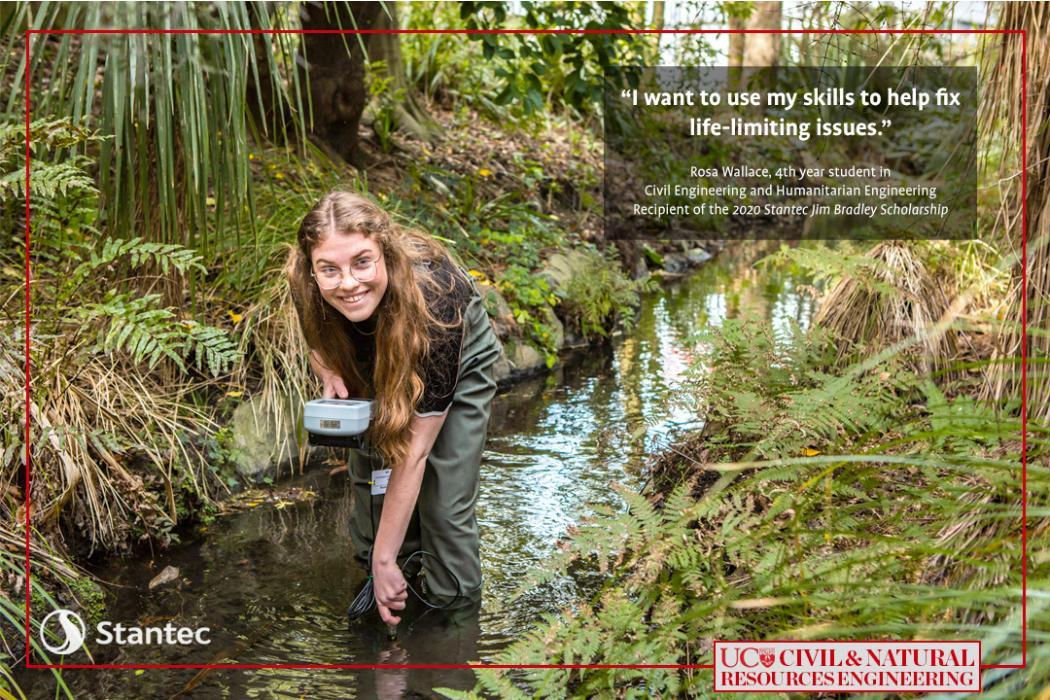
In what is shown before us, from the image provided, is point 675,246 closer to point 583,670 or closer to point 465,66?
point 465,66

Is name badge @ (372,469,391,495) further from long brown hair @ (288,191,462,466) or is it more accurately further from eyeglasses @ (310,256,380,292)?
eyeglasses @ (310,256,380,292)

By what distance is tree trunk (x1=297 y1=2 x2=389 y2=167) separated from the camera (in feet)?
21.7

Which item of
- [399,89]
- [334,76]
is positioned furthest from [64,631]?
[399,89]

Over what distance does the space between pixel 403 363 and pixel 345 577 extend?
3.82 ft

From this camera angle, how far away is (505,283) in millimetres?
6445

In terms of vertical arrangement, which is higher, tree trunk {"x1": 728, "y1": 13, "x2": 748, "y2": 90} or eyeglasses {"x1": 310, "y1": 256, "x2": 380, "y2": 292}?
tree trunk {"x1": 728, "y1": 13, "x2": 748, "y2": 90}

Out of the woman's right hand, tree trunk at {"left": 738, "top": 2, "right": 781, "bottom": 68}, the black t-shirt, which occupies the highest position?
tree trunk at {"left": 738, "top": 2, "right": 781, "bottom": 68}

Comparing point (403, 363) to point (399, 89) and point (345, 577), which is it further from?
A: point (399, 89)

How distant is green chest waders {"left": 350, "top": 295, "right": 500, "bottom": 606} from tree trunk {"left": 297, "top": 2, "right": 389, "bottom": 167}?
3.73 m

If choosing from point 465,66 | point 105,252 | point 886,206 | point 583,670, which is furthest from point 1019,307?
point 465,66

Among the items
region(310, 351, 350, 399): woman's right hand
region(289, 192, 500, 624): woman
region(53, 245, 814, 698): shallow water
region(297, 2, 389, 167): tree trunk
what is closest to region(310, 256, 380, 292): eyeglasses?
region(289, 192, 500, 624): woman

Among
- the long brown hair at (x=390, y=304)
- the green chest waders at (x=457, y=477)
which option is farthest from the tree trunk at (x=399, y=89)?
the long brown hair at (x=390, y=304)

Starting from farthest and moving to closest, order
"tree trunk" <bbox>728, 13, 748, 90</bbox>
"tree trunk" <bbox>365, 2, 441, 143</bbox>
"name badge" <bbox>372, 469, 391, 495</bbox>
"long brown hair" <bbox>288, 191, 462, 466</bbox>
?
"tree trunk" <bbox>728, 13, 748, 90</bbox> → "tree trunk" <bbox>365, 2, 441, 143</bbox> → "name badge" <bbox>372, 469, 391, 495</bbox> → "long brown hair" <bbox>288, 191, 462, 466</bbox>

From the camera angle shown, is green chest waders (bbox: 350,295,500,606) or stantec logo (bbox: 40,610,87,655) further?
green chest waders (bbox: 350,295,500,606)
